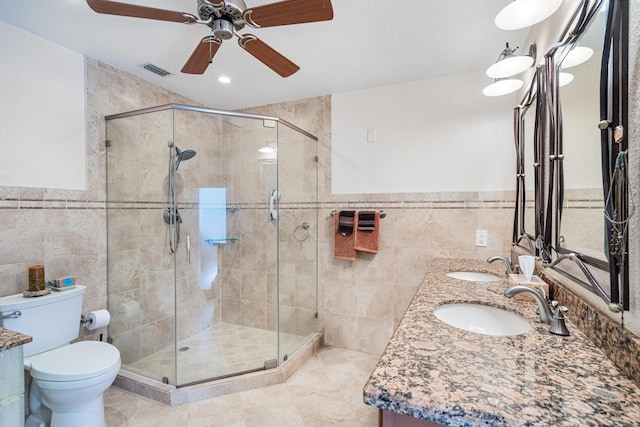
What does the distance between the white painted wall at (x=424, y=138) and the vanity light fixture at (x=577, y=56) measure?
1.21m

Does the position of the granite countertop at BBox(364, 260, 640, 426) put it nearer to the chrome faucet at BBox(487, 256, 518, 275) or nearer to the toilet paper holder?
the chrome faucet at BBox(487, 256, 518, 275)

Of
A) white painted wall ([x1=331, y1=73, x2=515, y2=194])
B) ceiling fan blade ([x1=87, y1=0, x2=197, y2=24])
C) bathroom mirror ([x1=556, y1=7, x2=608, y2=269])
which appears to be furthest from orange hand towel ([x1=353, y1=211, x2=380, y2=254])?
ceiling fan blade ([x1=87, y1=0, x2=197, y2=24])

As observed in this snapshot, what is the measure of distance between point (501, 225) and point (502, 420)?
203cm

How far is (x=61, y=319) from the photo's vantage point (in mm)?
1792

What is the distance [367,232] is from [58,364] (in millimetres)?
2165

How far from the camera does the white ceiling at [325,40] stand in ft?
5.24

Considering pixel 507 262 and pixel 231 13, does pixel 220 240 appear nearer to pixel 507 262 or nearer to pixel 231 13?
pixel 231 13

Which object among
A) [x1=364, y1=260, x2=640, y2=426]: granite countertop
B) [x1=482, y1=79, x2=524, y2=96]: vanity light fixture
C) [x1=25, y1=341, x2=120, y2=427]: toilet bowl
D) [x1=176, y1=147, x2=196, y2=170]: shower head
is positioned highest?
[x1=482, y1=79, x2=524, y2=96]: vanity light fixture

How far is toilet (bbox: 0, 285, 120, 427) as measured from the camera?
147cm

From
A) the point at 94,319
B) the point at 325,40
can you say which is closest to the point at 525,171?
the point at 325,40

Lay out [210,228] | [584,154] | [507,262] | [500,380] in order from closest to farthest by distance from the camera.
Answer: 1. [500,380]
2. [584,154]
3. [507,262]
4. [210,228]

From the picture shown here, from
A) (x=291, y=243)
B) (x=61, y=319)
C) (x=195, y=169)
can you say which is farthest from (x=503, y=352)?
(x=195, y=169)

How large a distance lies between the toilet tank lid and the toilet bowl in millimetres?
292

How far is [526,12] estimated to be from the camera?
1.13m
